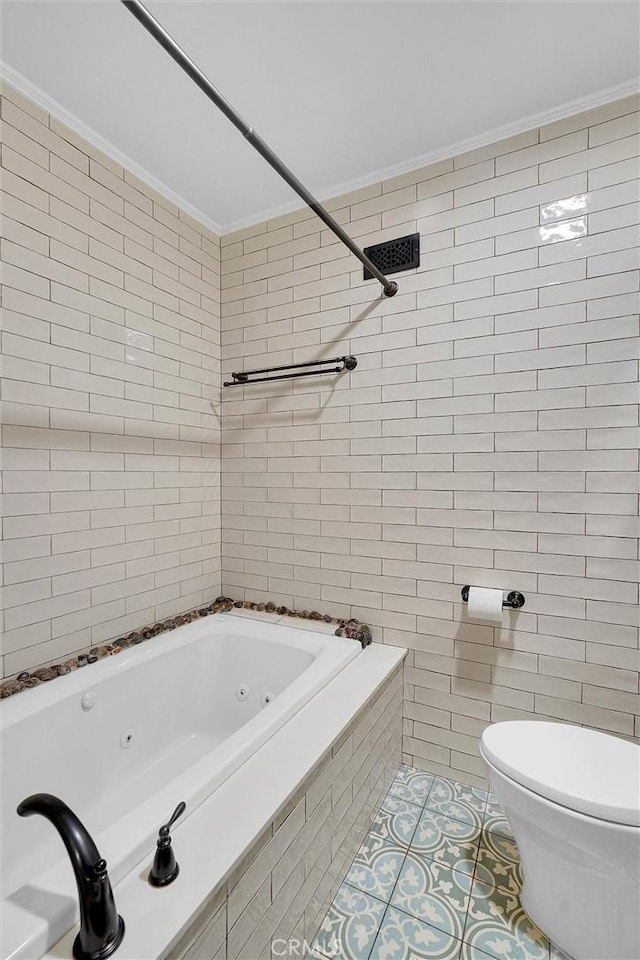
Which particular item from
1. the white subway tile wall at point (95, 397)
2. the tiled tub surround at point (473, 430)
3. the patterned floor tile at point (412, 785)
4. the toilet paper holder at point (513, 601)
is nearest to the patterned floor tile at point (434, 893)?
the patterned floor tile at point (412, 785)

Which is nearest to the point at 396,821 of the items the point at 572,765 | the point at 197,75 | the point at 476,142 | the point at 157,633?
the point at 572,765

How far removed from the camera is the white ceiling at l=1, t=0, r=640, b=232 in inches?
52.4

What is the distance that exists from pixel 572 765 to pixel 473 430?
1.17m

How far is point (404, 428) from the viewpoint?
198 cm

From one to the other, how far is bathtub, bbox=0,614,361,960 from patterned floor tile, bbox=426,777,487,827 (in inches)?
25.4

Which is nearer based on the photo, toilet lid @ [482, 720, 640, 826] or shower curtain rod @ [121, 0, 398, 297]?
shower curtain rod @ [121, 0, 398, 297]

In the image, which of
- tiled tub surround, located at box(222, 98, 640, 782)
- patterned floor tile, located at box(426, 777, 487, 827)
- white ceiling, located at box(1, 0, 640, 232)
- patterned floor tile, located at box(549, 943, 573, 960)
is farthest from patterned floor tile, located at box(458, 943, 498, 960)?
white ceiling, located at box(1, 0, 640, 232)

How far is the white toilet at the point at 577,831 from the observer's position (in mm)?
1073

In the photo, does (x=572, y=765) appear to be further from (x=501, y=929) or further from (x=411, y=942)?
(x=411, y=942)

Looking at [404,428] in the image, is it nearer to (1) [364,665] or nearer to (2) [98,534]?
(1) [364,665]

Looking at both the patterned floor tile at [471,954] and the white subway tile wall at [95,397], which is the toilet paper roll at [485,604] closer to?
the patterned floor tile at [471,954]

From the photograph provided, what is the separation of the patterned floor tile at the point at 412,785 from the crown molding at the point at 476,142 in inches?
105

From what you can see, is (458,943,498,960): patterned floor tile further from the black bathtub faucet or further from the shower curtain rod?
the shower curtain rod

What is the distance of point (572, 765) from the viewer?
1228mm
